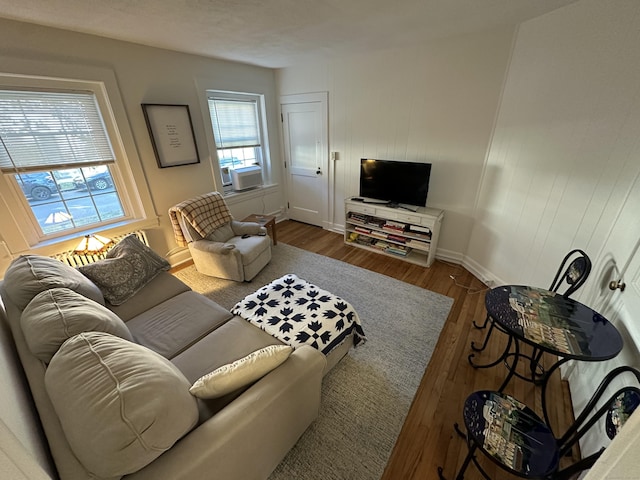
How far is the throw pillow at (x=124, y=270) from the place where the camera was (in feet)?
5.99

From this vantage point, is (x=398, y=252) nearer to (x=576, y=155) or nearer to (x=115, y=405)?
(x=576, y=155)

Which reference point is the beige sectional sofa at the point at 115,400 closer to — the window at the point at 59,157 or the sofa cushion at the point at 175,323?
the sofa cushion at the point at 175,323

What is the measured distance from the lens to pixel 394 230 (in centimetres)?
327

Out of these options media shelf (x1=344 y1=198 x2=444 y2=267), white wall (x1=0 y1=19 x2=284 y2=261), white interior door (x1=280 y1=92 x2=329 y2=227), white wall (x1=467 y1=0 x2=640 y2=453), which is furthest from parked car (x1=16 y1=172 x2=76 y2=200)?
white wall (x1=467 y1=0 x2=640 y2=453)

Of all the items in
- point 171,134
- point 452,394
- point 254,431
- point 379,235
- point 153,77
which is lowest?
point 452,394

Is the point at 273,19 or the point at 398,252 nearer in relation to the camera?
the point at 273,19

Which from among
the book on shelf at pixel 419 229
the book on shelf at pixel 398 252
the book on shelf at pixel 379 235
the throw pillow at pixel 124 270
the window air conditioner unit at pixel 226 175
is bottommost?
the book on shelf at pixel 398 252

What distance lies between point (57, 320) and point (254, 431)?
0.93m

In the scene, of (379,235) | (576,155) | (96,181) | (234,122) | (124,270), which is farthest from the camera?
(234,122)

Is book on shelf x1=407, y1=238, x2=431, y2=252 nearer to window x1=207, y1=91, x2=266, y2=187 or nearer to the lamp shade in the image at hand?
window x1=207, y1=91, x2=266, y2=187

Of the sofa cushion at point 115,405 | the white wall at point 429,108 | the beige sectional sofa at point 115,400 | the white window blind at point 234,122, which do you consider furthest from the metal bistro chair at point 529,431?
the white window blind at point 234,122

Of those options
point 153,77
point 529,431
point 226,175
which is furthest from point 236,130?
point 529,431

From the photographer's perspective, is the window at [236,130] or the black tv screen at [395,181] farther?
the window at [236,130]

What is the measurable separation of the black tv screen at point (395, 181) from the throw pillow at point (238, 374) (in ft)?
8.29
